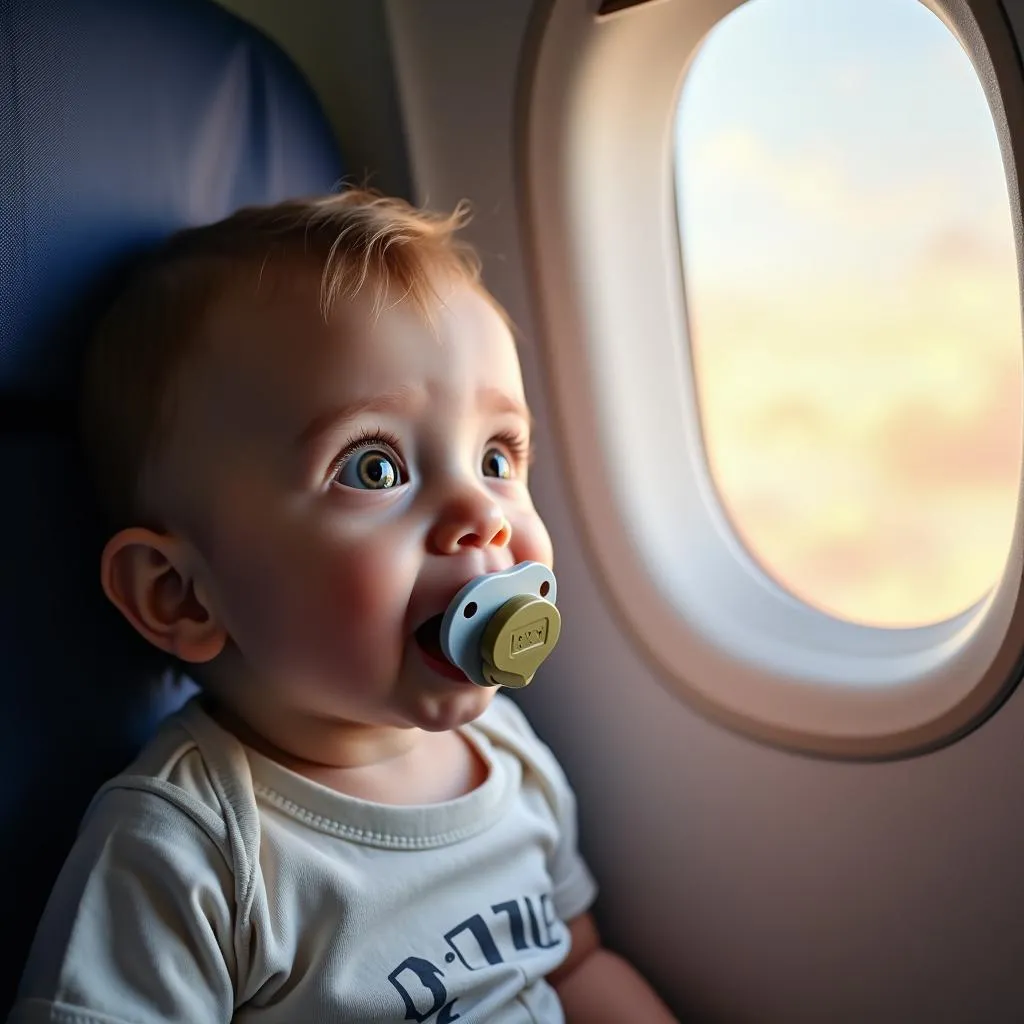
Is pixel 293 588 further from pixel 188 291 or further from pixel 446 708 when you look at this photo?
pixel 188 291

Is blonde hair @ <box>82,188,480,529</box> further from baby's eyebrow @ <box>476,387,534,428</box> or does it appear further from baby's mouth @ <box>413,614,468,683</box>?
baby's mouth @ <box>413,614,468,683</box>

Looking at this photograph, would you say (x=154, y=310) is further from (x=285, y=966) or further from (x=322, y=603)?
(x=285, y=966)

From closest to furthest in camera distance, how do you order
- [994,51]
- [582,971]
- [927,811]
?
[994,51] → [927,811] → [582,971]

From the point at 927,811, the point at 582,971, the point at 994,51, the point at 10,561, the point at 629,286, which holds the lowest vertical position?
the point at 582,971

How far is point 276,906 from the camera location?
0.83 m

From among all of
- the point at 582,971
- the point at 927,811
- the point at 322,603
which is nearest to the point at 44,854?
the point at 322,603

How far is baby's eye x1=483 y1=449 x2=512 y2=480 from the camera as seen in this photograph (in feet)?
3.12

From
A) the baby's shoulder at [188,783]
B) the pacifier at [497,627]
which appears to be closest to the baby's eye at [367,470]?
the pacifier at [497,627]

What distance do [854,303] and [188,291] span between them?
0.67m

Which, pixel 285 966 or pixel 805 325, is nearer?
pixel 285 966

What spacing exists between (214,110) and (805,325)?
2.09 ft

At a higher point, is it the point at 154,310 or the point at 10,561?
the point at 154,310

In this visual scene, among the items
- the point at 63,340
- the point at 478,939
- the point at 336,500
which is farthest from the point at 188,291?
the point at 478,939

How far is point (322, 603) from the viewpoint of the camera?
31.9 inches
